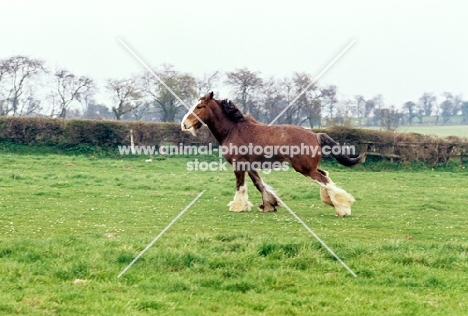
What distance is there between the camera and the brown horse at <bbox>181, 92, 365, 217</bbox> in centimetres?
1201

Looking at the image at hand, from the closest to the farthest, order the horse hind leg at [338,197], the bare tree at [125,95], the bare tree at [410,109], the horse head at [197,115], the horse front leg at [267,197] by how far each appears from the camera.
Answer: the horse hind leg at [338,197]
the horse head at [197,115]
the horse front leg at [267,197]
the bare tree at [125,95]
the bare tree at [410,109]

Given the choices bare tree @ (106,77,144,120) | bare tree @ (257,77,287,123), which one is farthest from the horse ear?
bare tree @ (106,77,144,120)

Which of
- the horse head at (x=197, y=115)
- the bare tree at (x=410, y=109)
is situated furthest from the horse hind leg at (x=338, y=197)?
the bare tree at (x=410, y=109)

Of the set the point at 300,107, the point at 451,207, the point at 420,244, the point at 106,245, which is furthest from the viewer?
the point at 300,107

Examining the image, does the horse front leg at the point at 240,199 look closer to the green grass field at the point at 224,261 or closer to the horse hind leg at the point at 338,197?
the green grass field at the point at 224,261

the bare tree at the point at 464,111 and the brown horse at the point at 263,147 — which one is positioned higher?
the bare tree at the point at 464,111

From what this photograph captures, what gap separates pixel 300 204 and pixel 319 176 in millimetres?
2349

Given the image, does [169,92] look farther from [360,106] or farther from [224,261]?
[224,261]

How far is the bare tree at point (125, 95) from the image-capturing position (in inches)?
1522

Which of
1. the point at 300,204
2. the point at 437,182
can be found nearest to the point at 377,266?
the point at 300,204

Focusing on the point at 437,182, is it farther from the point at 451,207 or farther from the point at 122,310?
the point at 122,310

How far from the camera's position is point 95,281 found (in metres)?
6.13

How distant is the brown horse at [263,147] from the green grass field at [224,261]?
509mm

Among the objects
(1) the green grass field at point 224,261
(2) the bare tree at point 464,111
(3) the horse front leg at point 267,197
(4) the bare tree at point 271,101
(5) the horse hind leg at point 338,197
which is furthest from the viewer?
(2) the bare tree at point 464,111
